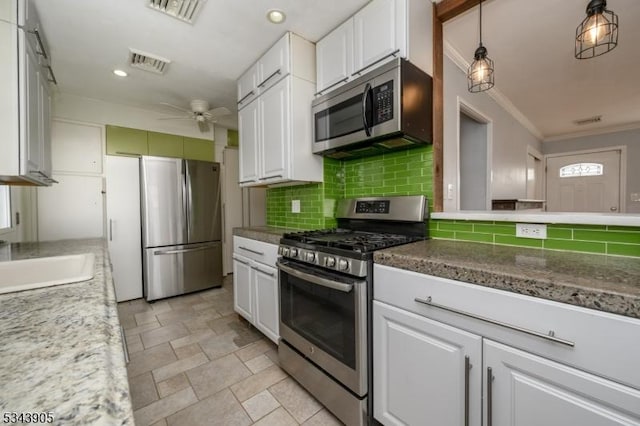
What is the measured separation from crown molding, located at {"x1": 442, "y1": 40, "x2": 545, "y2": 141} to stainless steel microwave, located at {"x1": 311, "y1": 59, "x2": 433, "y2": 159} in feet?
2.65

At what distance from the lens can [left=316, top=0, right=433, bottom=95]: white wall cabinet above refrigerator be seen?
1.55m

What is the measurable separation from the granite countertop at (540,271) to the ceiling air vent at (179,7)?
195 centimetres

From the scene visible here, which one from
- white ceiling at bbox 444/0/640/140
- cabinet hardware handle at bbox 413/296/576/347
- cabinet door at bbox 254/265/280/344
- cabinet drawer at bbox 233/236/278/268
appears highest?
white ceiling at bbox 444/0/640/140

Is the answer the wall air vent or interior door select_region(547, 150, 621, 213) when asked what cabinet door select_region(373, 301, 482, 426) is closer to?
the wall air vent

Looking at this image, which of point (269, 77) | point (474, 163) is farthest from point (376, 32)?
point (474, 163)

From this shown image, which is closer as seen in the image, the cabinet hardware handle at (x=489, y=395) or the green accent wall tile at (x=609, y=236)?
the cabinet hardware handle at (x=489, y=395)

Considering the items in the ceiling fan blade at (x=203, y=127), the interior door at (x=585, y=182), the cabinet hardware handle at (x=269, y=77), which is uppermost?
the ceiling fan blade at (x=203, y=127)

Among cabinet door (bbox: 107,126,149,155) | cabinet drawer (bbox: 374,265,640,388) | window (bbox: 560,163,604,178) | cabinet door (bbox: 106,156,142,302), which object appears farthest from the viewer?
window (bbox: 560,163,604,178)

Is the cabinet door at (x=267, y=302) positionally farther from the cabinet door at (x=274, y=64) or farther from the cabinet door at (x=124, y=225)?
the cabinet door at (x=124, y=225)

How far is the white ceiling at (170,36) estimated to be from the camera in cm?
174

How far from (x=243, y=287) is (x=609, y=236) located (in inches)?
94.5

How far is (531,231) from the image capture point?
1.32m

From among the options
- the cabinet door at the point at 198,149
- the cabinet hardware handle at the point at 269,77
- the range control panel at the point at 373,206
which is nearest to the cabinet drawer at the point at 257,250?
→ the range control panel at the point at 373,206

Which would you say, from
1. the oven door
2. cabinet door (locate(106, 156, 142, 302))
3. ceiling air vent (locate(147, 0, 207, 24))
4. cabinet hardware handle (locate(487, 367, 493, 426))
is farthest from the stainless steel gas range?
cabinet door (locate(106, 156, 142, 302))
